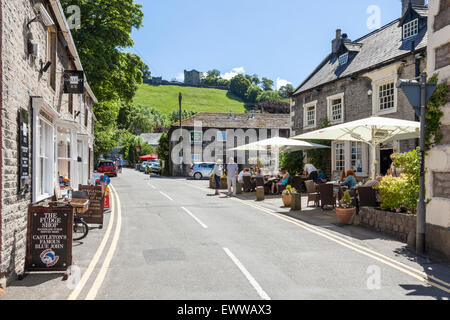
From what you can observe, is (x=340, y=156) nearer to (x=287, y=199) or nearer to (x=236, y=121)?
(x=287, y=199)

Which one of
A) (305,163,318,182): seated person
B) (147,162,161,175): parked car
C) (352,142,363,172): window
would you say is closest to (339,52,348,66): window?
(352,142,363,172): window

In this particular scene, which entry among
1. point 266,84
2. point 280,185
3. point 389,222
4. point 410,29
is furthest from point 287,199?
point 266,84

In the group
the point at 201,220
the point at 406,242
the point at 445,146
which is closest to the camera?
the point at 445,146

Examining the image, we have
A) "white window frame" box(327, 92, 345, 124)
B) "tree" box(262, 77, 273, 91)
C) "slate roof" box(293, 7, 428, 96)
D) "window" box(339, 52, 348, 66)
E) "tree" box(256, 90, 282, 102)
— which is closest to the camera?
"slate roof" box(293, 7, 428, 96)

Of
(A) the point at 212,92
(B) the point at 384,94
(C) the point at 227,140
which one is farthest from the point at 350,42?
(A) the point at 212,92

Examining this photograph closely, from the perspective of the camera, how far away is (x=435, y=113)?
777cm

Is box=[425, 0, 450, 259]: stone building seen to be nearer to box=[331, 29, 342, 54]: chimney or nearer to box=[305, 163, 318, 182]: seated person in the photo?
box=[305, 163, 318, 182]: seated person

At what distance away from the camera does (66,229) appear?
6.25 metres

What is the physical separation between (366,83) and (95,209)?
1408 centimetres

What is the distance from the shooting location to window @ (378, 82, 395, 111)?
1694 centimetres

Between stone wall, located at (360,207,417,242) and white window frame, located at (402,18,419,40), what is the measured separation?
428 inches

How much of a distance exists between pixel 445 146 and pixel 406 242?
7.59ft
